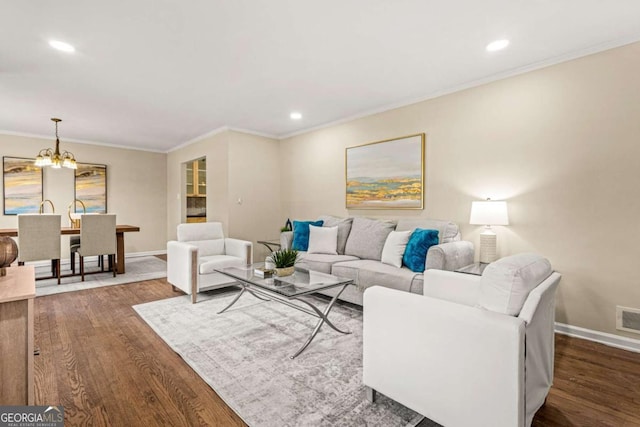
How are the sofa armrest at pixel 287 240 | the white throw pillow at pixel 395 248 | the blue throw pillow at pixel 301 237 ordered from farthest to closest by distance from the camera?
the sofa armrest at pixel 287 240, the blue throw pillow at pixel 301 237, the white throw pillow at pixel 395 248

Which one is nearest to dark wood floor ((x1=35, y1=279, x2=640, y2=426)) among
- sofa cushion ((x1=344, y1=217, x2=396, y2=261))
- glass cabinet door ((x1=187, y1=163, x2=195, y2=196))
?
sofa cushion ((x1=344, y1=217, x2=396, y2=261))

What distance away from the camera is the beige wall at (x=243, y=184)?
5.21 metres

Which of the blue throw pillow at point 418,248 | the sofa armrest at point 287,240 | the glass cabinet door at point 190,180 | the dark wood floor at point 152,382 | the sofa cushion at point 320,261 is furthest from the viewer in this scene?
the glass cabinet door at point 190,180

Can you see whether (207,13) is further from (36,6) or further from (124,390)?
(124,390)

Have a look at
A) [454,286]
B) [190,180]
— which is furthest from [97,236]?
[454,286]

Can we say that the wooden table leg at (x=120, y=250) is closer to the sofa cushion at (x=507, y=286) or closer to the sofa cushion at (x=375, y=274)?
the sofa cushion at (x=375, y=274)

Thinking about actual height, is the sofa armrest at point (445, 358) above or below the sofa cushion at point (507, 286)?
below

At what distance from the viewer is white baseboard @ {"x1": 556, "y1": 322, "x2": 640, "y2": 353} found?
8.18 feet

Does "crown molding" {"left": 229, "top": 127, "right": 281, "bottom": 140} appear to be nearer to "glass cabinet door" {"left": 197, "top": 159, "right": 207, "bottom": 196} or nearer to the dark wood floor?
"glass cabinet door" {"left": 197, "top": 159, "right": 207, "bottom": 196}

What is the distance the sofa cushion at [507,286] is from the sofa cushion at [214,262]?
3115 millimetres

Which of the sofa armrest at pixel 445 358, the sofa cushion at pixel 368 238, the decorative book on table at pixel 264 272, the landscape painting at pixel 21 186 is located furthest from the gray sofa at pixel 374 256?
the landscape painting at pixel 21 186

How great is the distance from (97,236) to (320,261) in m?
3.54

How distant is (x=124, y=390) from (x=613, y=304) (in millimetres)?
3731

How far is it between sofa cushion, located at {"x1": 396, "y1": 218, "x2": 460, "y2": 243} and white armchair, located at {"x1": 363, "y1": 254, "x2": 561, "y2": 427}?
1.69 meters
